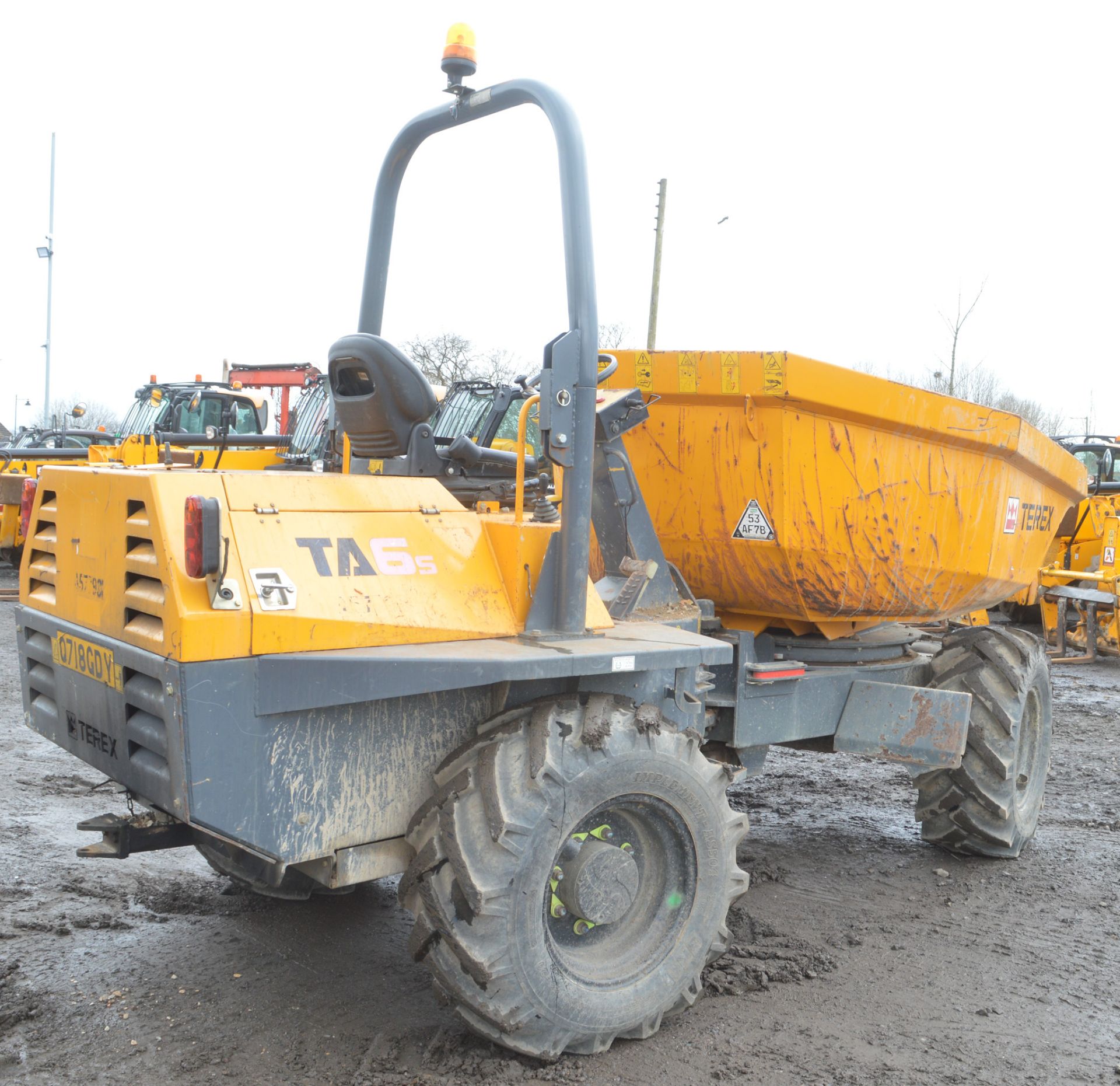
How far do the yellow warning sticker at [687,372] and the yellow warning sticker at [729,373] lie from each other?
0.37ft

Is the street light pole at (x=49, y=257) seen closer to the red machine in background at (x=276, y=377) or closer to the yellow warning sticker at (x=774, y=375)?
the red machine in background at (x=276, y=377)

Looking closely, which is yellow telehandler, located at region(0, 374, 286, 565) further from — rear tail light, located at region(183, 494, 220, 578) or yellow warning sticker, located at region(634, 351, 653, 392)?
rear tail light, located at region(183, 494, 220, 578)

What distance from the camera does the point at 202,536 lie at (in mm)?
2604

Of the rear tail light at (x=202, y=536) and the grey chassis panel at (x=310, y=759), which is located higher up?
the rear tail light at (x=202, y=536)

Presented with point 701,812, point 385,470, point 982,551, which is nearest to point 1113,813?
point 982,551

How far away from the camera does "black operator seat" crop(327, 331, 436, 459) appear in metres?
3.29

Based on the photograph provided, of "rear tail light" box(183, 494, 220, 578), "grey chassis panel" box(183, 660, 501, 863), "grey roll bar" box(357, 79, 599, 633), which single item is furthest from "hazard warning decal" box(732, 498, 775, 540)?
"rear tail light" box(183, 494, 220, 578)

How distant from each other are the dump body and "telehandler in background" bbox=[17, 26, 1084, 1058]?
0.02 meters

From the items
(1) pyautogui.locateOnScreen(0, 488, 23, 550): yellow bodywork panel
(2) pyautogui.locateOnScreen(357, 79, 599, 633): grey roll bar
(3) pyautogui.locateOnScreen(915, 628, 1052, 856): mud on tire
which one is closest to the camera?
(2) pyautogui.locateOnScreen(357, 79, 599, 633): grey roll bar

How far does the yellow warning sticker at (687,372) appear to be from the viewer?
4312 mm

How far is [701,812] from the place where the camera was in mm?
3416

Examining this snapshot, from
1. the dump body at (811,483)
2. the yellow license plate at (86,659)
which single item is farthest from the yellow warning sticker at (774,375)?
the yellow license plate at (86,659)

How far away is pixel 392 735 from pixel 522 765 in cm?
37

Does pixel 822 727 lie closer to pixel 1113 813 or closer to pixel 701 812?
pixel 701 812
